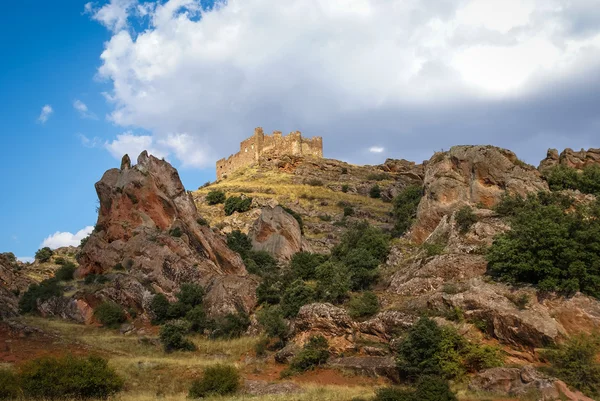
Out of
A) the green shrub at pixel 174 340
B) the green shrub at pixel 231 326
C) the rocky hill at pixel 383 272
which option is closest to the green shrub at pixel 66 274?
the rocky hill at pixel 383 272

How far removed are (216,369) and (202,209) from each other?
4931 centimetres

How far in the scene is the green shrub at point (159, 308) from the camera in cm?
3098

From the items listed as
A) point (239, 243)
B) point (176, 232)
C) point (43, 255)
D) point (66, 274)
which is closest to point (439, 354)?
point (176, 232)

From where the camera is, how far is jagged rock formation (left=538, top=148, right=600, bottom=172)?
36.6 meters

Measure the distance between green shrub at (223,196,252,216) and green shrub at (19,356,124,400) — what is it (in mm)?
45834

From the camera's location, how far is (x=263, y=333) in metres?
26.9

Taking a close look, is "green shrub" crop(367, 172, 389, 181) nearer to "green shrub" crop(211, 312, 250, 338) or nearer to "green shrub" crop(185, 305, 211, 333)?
"green shrub" crop(185, 305, 211, 333)

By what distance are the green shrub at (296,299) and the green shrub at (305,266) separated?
4168 mm

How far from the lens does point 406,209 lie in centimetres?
4597

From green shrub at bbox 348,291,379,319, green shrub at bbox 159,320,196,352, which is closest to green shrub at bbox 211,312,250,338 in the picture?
green shrub at bbox 159,320,196,352

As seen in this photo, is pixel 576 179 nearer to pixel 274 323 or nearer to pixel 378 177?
pixel 274 323

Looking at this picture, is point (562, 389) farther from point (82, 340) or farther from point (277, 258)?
point (277, 258)

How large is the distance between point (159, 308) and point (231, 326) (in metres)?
5.65

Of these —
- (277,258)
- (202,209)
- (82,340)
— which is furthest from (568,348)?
(202,209)
